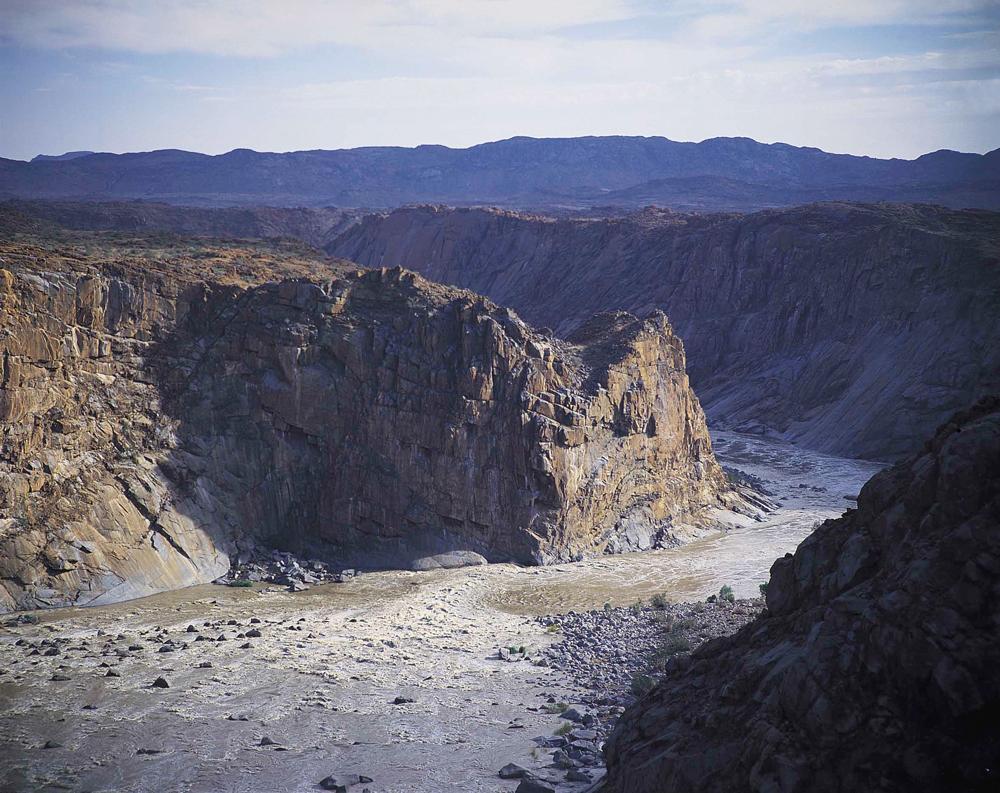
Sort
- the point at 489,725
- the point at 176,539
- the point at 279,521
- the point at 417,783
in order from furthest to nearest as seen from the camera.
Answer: the point at 279,521 → the point at 176,539 → the point at 489,725 → the point at 417,783

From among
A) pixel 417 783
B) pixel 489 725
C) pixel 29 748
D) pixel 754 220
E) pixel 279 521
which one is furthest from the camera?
pixel 754 220

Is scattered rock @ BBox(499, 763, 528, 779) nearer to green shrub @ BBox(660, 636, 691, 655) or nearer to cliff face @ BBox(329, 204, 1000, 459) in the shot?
green shrub @ BBox(660, 636, 691, 655)

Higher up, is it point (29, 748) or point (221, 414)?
point (221, 414)

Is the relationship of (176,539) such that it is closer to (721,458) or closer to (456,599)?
(456,599)

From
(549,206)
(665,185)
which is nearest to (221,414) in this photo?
(549,206)

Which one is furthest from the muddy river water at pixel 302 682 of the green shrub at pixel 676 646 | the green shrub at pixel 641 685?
the green shrub at pixel 676 646

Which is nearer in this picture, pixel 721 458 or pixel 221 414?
pixel 221 414

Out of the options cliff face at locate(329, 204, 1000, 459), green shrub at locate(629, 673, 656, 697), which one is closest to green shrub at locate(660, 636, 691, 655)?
green shrub at locate(629, 673, 656, 697)
